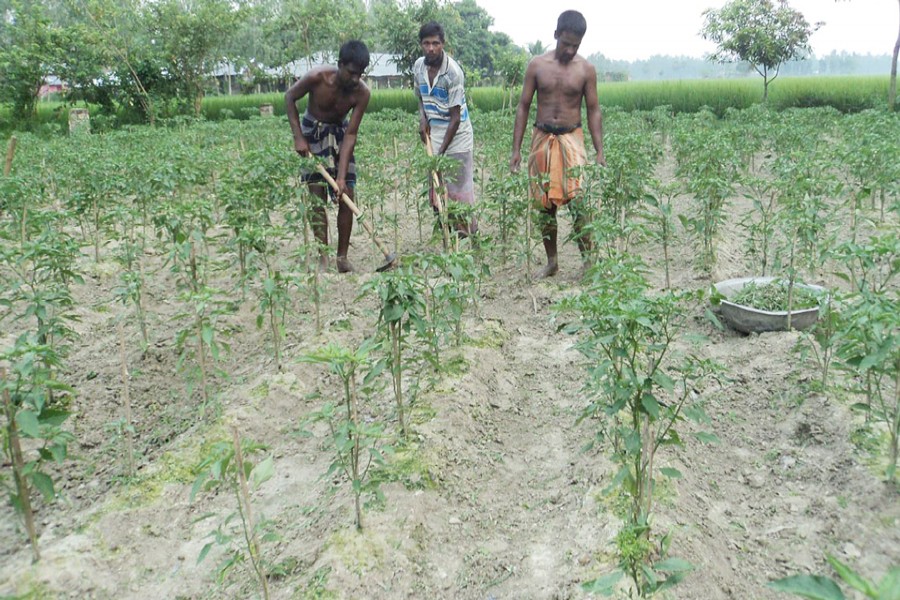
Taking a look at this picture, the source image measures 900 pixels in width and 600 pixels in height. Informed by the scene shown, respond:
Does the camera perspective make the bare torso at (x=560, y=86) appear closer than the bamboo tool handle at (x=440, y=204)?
No

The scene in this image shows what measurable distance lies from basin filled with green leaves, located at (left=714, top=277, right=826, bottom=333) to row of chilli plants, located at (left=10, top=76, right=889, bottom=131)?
19.1 metres

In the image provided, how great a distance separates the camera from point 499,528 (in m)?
2.96

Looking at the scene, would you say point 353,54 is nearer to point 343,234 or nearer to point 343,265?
point 343,234

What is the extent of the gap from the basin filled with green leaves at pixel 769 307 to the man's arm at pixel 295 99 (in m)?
3.05

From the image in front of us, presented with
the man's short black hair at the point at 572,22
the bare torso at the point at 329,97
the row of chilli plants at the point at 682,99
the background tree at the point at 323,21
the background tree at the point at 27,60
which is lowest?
the bare torso at the point at 329,97

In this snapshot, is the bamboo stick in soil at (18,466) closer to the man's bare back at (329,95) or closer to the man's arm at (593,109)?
the man's bare back at (329,95)

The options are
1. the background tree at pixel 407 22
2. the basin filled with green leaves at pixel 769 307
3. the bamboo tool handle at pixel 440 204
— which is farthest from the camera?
the background tree at pixel 407 22

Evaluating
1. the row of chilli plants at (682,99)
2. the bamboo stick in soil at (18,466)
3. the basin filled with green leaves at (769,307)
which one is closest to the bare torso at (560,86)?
the basin filled with green leaves at (769,307)

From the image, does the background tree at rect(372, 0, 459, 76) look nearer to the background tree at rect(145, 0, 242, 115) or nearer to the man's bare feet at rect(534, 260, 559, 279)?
the background tree at rect(145, 0, 242, 115)

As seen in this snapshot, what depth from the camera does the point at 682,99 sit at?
89.2 feet

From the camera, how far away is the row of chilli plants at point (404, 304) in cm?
248

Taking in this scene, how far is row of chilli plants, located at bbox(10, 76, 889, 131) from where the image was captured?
958 inches

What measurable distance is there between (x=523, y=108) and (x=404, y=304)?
3.05 m

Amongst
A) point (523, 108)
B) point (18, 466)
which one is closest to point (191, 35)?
point (523, 108)
